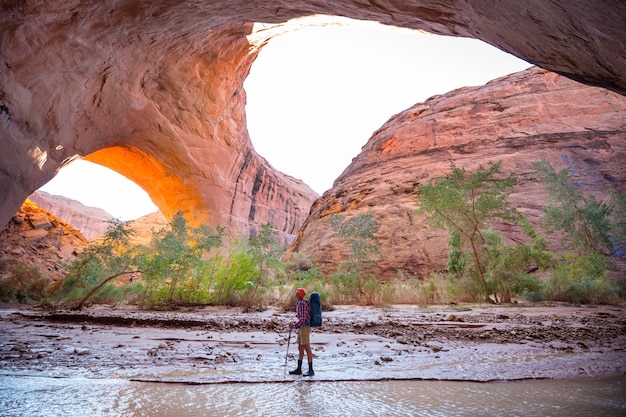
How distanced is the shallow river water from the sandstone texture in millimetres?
14621

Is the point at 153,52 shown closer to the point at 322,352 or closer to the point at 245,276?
the point at 245,276

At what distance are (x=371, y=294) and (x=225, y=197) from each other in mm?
11715

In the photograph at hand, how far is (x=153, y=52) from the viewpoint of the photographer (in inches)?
336

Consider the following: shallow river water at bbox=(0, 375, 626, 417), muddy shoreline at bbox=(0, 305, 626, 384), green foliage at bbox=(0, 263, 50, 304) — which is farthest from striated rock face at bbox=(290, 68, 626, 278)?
shallow river water at bbox=(0, 375, 626, 417)

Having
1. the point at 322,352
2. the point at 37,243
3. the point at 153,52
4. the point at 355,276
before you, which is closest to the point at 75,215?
the point at 37,243

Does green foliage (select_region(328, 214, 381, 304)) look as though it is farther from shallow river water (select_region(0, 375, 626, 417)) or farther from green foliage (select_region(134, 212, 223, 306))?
shallow river water (select_region(0, 375, 626, 417))

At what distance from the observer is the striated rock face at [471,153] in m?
20.5

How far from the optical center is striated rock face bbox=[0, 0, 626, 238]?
4.14 meters

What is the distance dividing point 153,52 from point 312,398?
357 inches

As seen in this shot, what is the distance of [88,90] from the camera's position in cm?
838

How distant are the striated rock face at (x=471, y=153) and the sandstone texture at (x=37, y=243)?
13260 mm

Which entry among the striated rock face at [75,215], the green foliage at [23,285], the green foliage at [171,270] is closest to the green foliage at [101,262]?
the green foliage at [171,270]

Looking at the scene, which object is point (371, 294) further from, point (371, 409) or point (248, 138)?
point (248, 138)

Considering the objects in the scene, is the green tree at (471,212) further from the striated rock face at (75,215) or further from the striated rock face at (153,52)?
the striated rock face at (75,215)
